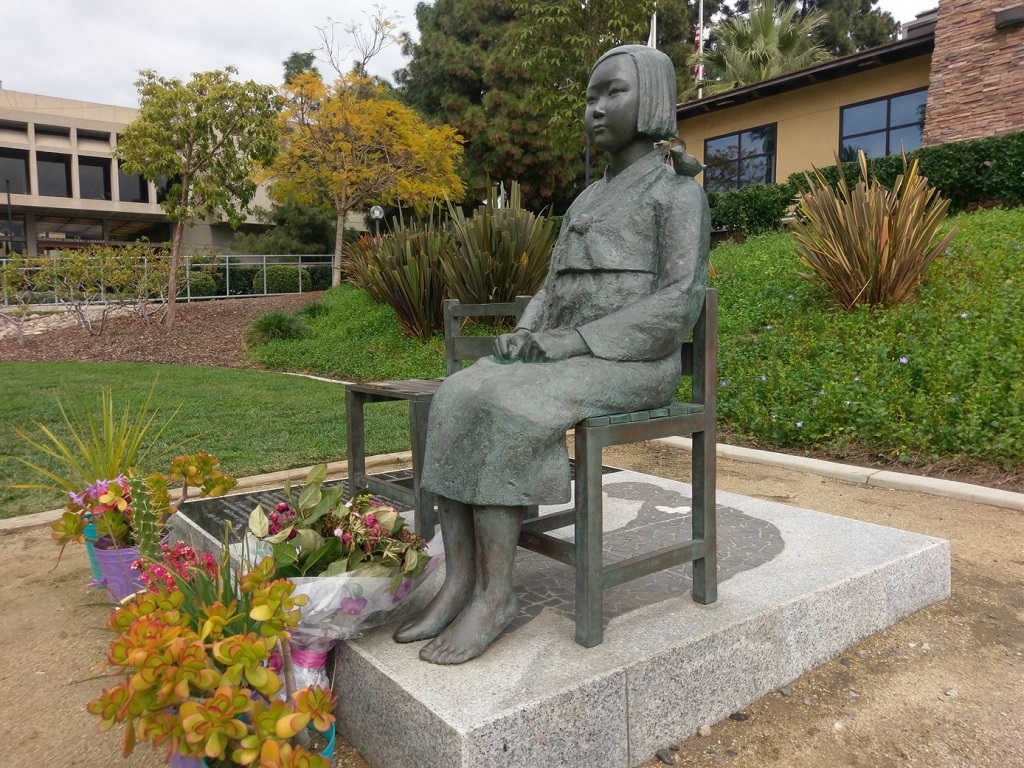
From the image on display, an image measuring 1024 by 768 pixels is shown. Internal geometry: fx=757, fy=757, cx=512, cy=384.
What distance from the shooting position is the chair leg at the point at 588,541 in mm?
1947

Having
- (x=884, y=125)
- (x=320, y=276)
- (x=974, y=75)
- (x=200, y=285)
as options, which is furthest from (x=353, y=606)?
(x=320, y=276)

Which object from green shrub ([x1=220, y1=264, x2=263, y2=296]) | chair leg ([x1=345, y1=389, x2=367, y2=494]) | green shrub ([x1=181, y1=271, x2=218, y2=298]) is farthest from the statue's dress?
green shrub ([x1=220, y1=264, x2=263, y2=296])

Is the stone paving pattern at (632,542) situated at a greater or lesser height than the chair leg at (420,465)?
lesser

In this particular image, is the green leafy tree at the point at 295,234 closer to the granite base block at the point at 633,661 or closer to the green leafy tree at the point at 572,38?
the green leafy tree at the point at 572,38

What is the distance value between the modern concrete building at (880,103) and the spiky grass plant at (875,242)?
562cm

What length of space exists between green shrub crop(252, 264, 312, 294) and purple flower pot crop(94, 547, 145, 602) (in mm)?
17596

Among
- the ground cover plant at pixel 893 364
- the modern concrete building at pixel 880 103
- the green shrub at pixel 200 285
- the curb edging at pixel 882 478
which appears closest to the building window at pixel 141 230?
the green shrub at pixel 200 285

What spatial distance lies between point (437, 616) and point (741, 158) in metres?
15.8

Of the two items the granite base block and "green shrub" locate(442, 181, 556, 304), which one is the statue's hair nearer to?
the granite base block

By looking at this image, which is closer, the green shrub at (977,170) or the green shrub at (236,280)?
the green shrub at (977,170)

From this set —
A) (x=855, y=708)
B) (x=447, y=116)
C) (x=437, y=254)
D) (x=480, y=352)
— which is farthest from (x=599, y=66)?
(x=447, y=116)

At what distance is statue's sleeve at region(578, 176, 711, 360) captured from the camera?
2.10 metres

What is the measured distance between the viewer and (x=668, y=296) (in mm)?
2102

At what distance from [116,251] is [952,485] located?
44.1 feet
